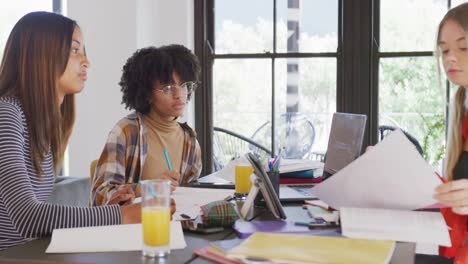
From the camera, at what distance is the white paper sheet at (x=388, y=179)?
54.7 inches

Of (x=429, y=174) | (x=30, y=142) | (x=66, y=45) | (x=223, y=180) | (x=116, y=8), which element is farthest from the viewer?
(x=116, y=8)

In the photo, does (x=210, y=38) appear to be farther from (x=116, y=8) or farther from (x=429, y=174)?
(x=429, y=174)

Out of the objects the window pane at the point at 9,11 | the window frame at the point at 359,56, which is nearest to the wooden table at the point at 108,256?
the window frame at the point at 359,56

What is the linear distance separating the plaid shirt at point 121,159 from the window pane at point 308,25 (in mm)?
1616

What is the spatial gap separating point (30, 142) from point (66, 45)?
0.30 meters

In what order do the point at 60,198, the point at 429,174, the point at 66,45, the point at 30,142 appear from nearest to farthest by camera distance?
1. the point at 429,174
2. the point at 30,142
3. the point at 66,45
4. the point at 60,198

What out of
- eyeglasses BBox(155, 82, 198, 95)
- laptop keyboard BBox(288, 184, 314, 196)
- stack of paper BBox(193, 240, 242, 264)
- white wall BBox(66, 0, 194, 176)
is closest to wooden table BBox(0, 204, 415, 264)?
stack of paper BBox(193, 240, 242, 264)

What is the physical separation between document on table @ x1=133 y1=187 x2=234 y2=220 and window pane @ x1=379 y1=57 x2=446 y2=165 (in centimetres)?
198

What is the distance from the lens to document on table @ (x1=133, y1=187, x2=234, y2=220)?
1.58 metres

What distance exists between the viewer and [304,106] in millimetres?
3820

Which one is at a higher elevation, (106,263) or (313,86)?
(313,86)

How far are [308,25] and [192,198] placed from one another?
223 centimetres

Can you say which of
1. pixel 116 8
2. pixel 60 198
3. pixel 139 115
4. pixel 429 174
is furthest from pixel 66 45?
pixel 116 8

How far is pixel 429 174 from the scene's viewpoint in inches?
54.2
